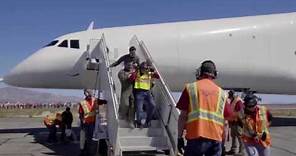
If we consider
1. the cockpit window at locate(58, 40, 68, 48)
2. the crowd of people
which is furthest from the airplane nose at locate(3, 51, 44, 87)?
the crowd of people

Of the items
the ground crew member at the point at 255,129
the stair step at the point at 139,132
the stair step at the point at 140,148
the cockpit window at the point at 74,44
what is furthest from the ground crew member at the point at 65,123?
the ground crew member at the point at 255,129

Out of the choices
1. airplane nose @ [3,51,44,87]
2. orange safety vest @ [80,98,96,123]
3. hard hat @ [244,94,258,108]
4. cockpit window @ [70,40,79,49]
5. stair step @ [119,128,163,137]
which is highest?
cockpit window @ [70,40,79,49]

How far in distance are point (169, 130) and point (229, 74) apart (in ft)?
25.3

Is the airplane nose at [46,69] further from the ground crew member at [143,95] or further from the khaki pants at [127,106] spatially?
the ground crew member at [143,95]

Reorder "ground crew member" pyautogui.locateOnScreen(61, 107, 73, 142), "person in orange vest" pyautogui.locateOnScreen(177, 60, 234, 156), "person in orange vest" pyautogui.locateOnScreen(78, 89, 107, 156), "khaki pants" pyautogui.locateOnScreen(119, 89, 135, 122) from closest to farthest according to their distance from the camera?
"person in orange vest" pyautogui.locateOnScreen(177, 60, 234, 156) < "khaki pants" pyautogui.locateOnScreen(119, 89, 135, 122) < "person in orange vest" pyautogui.locateOnScreen(78, 89, 107, 156) < "ground crew member" pyautogui.locateOnScreen(61, 107, 73, 142)

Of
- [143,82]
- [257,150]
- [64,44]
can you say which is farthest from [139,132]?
[64,44]

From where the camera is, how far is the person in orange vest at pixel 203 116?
568cm

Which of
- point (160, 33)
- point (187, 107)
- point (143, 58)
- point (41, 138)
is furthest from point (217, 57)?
point (187, 107)

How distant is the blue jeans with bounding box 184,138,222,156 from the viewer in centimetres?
568

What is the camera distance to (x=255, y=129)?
773 cm

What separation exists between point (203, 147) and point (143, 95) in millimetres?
5632

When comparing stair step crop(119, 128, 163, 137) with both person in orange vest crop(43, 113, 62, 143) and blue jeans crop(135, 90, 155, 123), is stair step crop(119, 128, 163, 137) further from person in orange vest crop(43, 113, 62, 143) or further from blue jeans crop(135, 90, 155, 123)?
person in orange vest crop(43, 113, 62, 143)

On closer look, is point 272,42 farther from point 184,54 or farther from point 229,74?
point 184,54

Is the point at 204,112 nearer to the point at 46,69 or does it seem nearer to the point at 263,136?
the point at 263,136
